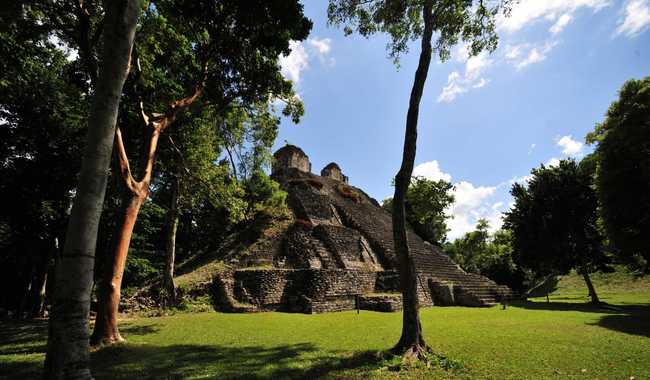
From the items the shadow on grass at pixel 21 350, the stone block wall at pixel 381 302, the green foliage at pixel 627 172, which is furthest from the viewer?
the stone block wall at pixel 381 302

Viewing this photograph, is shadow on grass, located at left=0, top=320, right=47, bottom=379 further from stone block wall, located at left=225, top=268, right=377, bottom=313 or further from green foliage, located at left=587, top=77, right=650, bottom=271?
green foliage, located at left=587, top=77, right=650, bottom=271

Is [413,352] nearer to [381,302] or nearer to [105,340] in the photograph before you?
[105,340]

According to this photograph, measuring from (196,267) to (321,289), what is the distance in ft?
23.3

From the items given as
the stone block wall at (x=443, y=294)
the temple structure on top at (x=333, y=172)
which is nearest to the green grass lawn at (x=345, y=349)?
the stone block wall at (x=443, y=294)

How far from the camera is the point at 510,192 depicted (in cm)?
2198

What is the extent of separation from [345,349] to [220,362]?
252 centimetres

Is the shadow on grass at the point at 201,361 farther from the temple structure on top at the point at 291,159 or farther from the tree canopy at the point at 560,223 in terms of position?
the temple structure on top at the point at 291,159

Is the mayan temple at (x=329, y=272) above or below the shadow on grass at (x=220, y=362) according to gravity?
above

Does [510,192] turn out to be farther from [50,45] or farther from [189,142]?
[50,45]

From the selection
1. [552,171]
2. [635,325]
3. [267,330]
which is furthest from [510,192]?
[267,330]

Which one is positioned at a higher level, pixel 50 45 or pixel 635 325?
pixel 50 45

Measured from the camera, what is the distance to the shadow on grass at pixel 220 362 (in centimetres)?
511

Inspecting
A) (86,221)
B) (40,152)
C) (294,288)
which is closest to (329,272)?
(294,288)

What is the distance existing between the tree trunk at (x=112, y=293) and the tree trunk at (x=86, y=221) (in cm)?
493
